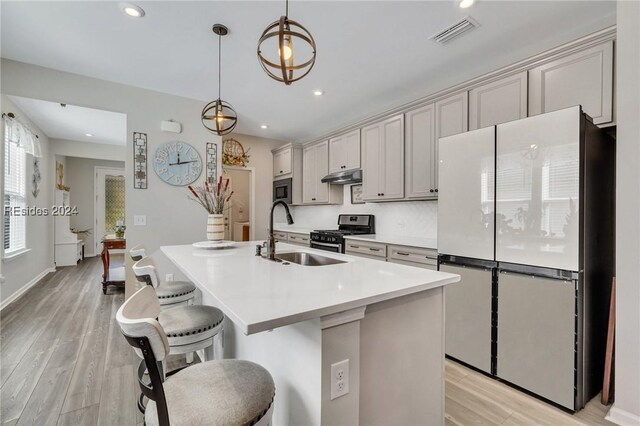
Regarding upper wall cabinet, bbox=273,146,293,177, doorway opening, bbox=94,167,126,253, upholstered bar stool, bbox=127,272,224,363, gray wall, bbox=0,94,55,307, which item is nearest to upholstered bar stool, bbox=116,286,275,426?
upholstered bar stool, bbox=127,272,224,363

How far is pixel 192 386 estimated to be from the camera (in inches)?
41.4

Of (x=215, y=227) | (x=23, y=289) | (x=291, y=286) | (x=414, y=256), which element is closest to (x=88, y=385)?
(x=215, y=227)

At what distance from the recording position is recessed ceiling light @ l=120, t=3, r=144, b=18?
2.16 m

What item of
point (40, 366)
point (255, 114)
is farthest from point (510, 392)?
point (255, 114)

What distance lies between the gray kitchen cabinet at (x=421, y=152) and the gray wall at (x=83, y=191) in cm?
800

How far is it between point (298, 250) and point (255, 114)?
2.96m

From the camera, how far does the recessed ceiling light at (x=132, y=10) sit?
2162 mm

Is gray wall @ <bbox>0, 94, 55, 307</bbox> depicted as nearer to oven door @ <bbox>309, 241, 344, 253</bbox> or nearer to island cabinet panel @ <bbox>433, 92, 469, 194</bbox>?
oven door @ <bbox>309, 241, 344, 253</bbox>

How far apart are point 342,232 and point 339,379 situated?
10.5 feet

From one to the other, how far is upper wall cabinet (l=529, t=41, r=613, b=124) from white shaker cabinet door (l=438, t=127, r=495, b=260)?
0.60 m

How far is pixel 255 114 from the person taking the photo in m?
4.50
